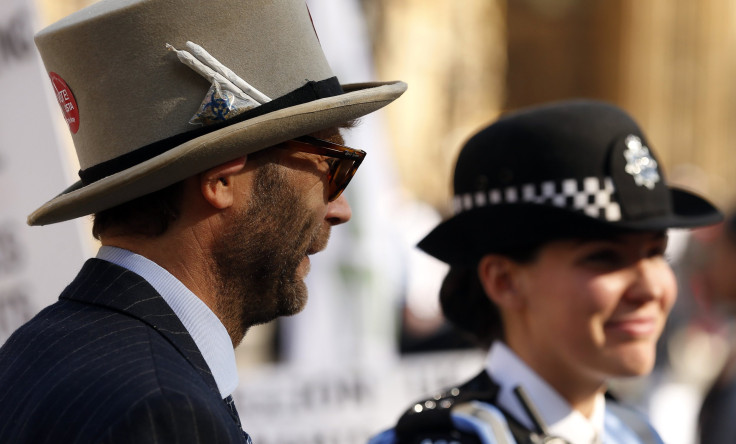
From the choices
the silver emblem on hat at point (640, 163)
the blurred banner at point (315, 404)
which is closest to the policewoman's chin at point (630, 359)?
the silver emblem on hat at point (640, 163)

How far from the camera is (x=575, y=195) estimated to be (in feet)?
7.97

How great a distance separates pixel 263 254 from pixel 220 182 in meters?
0.15

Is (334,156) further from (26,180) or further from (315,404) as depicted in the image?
(315,404)

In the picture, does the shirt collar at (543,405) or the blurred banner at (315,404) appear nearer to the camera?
the shirt collar at (543,405)

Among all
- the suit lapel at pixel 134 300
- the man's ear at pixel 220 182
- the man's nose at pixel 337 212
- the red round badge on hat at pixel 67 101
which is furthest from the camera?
the man's nose at pixel 337 212

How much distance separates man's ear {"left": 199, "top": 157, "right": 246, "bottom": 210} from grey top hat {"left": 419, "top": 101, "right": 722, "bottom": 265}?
960 mm

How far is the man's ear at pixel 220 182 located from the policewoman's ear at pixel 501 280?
1.04 metres

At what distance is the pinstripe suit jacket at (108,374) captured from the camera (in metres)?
1.37

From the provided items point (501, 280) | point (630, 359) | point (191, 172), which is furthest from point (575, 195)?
point (191, 172)

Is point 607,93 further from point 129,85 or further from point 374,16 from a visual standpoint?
point 129,85

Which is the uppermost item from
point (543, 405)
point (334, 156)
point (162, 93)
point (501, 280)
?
point (162, 93)

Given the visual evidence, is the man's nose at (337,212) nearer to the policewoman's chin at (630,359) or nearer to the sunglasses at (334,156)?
the sunglasses at (334,156)

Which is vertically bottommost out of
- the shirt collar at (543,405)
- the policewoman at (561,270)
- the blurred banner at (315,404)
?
the blurred banner at (315,404)

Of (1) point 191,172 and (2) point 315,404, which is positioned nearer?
(1) point 191,172
